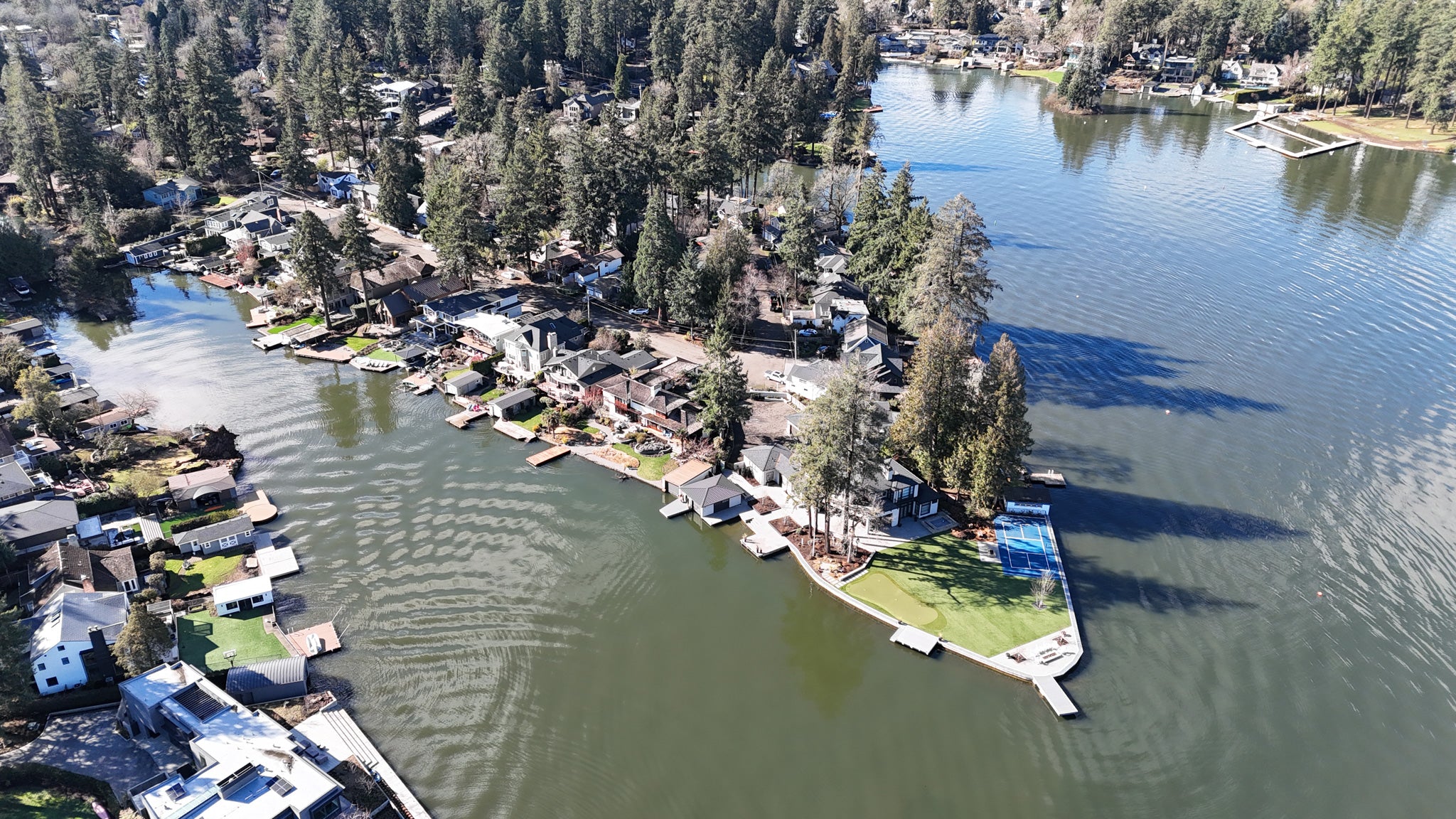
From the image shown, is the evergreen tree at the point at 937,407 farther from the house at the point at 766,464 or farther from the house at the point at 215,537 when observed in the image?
the house at the point at 215,537

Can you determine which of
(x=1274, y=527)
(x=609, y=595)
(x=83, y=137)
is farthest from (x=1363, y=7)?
(x=83, y=137)

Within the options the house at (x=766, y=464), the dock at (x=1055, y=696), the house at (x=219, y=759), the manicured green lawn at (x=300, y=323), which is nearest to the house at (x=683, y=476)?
the house at (x=766, y=464)

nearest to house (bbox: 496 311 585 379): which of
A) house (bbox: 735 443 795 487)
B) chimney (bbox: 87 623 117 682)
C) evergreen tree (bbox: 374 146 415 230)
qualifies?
house (bbox: 735 443 795 487)

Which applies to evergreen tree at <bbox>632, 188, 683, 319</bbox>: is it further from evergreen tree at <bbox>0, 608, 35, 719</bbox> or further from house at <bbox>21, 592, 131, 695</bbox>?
evergreen tree at <bbox>0, 608, 35, 719</bbox>

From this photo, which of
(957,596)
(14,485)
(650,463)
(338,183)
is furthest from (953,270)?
(338,183)

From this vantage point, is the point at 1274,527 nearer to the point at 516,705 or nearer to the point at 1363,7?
the point at 516,705
